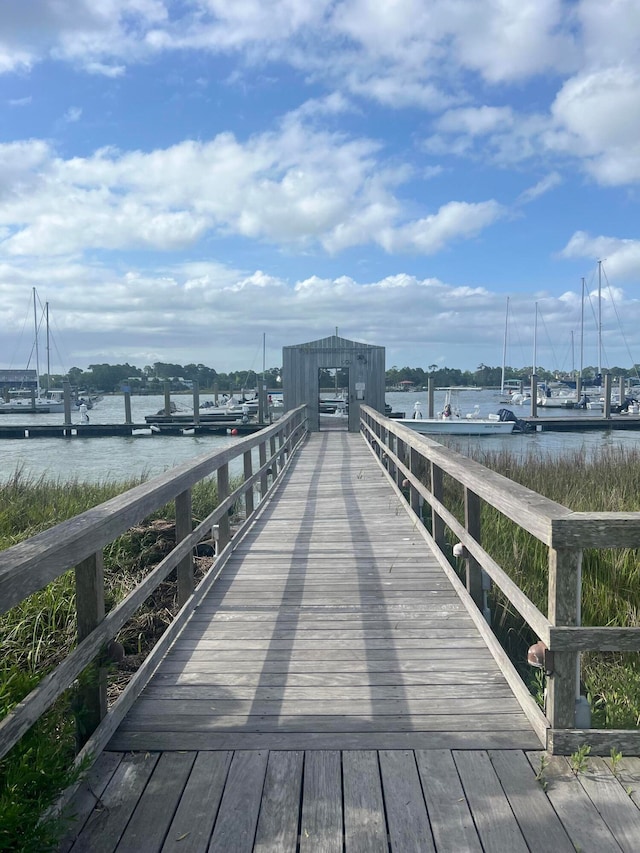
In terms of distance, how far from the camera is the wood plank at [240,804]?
2.07 metres

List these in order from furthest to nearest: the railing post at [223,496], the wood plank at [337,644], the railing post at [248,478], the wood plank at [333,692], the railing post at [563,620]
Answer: the railing post at [248,478], the railing post at [223,496], the wood plank at [337,644], the wood plank at [333,692], the railing post at [563,620]

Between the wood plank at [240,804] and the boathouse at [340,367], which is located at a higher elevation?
the boathouse at [340,367]

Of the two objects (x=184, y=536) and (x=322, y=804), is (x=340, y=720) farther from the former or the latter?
(x=184, y=536)

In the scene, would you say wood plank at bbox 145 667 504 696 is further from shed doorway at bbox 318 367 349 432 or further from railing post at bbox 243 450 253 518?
shed doorway at bbox 318 367 349 432

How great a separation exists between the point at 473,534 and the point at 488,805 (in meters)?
1.81

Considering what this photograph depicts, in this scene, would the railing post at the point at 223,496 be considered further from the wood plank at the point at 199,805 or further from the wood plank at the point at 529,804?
the wood plank at the point at 529,804

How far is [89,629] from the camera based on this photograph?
99.3 inches

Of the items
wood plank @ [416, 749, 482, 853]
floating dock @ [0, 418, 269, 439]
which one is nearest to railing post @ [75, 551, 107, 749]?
wood plank @ [416, 749, 482, 853]

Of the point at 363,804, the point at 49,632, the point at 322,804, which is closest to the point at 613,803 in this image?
the point at 363,804

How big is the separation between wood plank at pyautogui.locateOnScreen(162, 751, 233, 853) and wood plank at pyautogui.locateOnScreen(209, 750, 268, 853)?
0.08 feet

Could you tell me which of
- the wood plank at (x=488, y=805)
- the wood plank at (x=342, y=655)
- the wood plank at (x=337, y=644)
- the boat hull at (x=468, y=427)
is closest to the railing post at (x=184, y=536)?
the wood plank at (x=337, y=644)

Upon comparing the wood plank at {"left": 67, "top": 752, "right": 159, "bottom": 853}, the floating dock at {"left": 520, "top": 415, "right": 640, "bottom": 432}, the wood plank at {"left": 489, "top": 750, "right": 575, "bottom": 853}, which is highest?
the wood plank at {"left": 489, "top": 750, "right": 575, "bottom": 853}

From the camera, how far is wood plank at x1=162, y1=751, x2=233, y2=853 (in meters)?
2.06

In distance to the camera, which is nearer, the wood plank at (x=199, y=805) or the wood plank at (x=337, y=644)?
the wood plank at (x=199, y=805)
